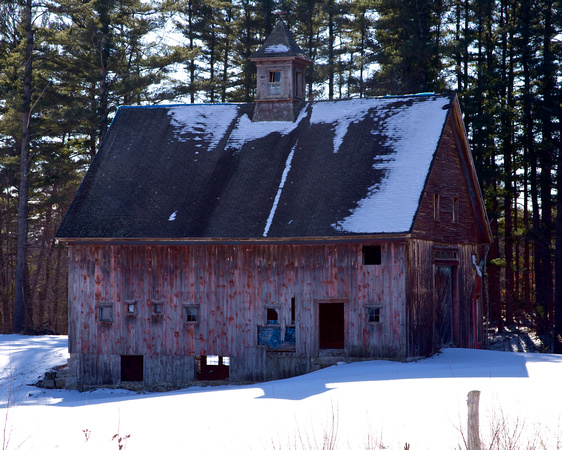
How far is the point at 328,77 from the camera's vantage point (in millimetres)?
46156

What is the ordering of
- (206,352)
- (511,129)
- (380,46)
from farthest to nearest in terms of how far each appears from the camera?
(380,46) → (511,129) → (206,352)

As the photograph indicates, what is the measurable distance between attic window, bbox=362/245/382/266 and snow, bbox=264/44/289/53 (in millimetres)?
9314

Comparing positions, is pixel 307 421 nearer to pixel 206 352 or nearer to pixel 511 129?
pixel 206 352

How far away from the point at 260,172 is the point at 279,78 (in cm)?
486

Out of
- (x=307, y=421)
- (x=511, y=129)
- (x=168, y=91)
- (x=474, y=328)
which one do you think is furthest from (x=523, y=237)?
(x=307, y=421)

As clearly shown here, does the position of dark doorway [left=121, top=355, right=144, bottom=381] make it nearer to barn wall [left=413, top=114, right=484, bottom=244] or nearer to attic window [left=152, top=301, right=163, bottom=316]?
attic window [left=152, top=301, right=163, bottom=316]

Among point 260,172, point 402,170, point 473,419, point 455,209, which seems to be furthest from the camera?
point 455,209

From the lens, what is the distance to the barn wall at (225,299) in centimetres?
2352

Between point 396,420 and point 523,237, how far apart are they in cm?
2768

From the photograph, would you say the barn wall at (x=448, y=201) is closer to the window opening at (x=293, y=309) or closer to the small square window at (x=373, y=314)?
the small square window at (x=373, y=314)

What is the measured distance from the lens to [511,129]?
38.1 metres

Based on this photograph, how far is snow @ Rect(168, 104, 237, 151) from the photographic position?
2839 centimetres

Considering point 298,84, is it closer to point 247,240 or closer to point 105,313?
point 247,240

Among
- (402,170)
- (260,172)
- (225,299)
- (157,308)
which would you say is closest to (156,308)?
(157,308)
